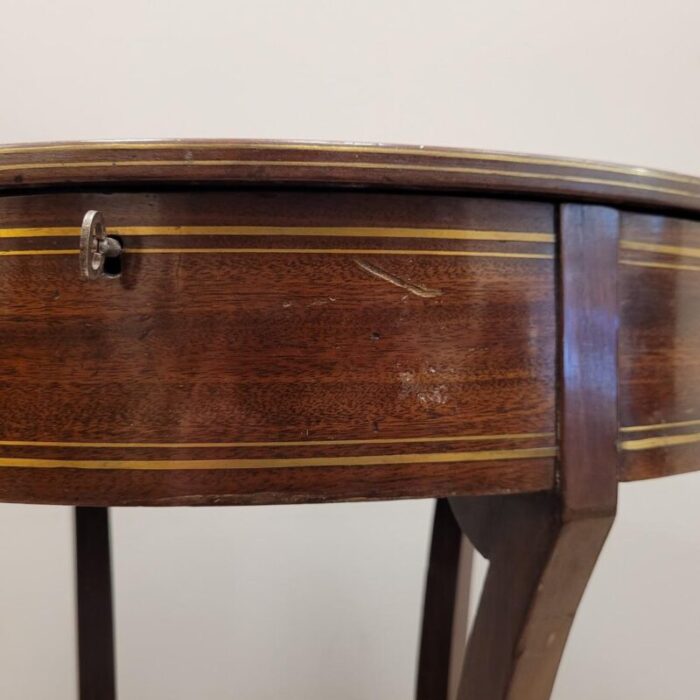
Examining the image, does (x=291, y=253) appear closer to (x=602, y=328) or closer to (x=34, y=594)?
(x=602, y=328)

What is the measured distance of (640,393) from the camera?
400mm

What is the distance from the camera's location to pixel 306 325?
0.36 meters

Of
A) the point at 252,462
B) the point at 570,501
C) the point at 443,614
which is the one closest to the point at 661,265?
the point at 570,501

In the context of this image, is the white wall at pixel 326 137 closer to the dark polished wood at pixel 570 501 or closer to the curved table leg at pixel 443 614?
the curved table leg at pixel 443 614

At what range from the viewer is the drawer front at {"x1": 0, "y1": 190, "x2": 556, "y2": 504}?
0.36m

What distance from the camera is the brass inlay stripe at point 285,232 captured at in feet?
1.17

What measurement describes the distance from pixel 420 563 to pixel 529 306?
0.76 m

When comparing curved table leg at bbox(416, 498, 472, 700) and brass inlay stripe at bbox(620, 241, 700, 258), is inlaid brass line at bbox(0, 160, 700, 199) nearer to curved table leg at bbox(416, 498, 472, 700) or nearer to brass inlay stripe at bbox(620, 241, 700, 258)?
brass inlay stripe at bbox(620, 241, 700, 258)

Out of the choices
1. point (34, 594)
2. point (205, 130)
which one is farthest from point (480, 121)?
point (34, 594)

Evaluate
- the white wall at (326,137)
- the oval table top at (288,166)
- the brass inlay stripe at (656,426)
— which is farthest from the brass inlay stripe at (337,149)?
the white wall at (326,137)

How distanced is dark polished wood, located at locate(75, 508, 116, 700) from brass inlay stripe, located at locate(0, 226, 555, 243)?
0.51 metres

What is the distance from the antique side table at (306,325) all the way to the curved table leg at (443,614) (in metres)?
0.44

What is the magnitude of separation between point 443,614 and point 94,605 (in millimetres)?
374

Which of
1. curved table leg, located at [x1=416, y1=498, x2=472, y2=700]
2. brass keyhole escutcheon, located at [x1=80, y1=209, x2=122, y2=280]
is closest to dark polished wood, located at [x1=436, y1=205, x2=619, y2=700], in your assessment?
brass keyhole escutcheon, located at [x1=80, y1=209, x2=122, y2=280]
